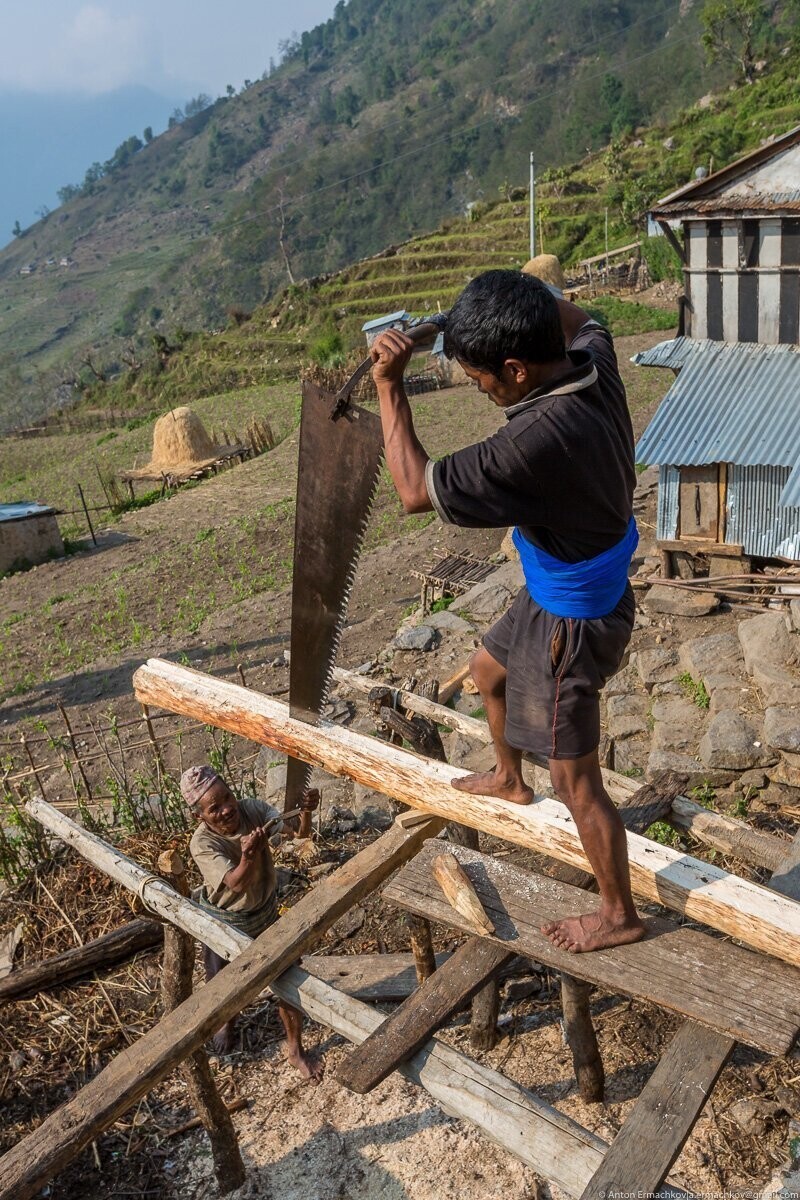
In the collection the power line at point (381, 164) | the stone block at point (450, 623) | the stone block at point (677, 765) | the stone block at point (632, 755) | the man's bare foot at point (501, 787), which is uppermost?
the power line at point (381, 164)

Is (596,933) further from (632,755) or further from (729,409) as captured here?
(729,409)

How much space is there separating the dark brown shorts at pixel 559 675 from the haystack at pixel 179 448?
2337 cm

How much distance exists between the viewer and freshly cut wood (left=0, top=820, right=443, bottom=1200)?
9.71ft

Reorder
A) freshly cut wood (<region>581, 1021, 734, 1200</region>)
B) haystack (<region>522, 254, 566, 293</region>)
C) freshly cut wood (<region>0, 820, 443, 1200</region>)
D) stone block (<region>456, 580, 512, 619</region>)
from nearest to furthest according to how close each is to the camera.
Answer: freshly cut wood (<region>581, 1021, 734, 1200</region>)
freshly cut wood (<region>0, 820, 443, 1200</region>)
stone block (<region>456, 580, 512, 619</region>)
haystack (<region>522, 254, 566, 293</region>)

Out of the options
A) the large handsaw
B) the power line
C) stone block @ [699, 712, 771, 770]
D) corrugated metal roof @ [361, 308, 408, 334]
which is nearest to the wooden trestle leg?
the large handsaw

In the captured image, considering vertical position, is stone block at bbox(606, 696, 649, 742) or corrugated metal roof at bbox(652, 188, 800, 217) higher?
corrugated metal roof at bbox(652, 188, 800, 217)

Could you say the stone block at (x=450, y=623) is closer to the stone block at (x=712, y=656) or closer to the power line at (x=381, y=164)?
the stone block at (x=712, y=656)

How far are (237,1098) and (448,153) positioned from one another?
115713 millimetres

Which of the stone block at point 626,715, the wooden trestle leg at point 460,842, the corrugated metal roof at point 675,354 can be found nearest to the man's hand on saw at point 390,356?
the wooden trestle leg at point 460,842

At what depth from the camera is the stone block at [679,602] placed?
9359mm

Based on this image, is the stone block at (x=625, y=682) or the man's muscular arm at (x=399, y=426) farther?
the stone block at (x=625, y=682)

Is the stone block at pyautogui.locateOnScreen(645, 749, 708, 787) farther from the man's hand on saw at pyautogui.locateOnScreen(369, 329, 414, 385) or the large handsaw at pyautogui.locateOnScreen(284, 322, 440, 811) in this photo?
the man's hand on saw at pyautogui.locateOnScreen(369, 329, 414, 385)

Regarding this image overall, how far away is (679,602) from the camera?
9.49 meters

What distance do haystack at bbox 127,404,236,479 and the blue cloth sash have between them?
2344 cm
